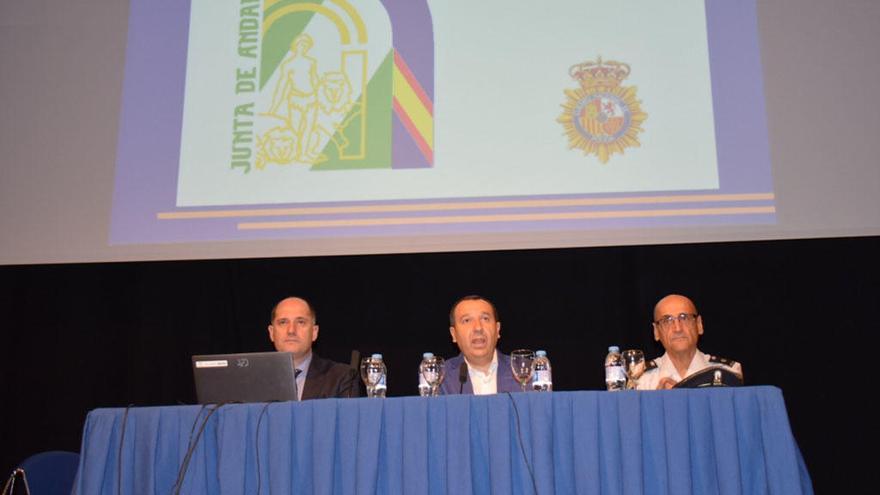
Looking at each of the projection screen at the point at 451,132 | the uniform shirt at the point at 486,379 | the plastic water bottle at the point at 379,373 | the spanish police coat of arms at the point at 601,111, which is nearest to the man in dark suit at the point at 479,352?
the uniform shirt at the point at 486,379

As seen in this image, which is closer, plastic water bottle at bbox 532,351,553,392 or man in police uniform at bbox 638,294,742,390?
plastic water bottle at bbox 532,351,553,392

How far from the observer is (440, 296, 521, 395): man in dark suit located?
3.64 metres

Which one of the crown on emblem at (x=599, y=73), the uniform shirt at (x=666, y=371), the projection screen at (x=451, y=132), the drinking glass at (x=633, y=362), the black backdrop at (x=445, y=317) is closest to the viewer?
the drinking glass at (x=633, y=362)

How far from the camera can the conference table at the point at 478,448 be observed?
8.02 ft

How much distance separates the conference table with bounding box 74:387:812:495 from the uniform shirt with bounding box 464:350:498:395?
1118 mm

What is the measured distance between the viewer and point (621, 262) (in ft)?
14.7

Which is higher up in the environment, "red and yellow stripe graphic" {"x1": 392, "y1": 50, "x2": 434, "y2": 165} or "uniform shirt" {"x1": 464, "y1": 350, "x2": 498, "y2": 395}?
"red and yellow stripe graphic" {"x1": 392, "y1": 50, "x2": 434, "y2": 165}

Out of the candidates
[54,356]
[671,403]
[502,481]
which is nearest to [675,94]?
[671,403]

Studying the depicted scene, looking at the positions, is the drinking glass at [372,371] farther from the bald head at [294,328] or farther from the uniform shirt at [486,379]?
the bald head at [294,328]

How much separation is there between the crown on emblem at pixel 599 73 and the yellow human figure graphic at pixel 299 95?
1173 mm

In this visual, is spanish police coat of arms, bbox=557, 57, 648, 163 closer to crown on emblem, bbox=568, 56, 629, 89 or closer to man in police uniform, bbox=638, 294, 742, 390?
crown on emblem, bbox=568, 56, 629, 89

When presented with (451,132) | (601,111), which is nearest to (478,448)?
(451,132)

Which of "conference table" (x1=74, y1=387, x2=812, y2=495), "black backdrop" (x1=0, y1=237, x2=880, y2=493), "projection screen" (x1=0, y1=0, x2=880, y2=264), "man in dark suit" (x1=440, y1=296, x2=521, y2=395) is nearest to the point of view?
"conference table" (x1=74, y1=387, x2=812, y2=495)

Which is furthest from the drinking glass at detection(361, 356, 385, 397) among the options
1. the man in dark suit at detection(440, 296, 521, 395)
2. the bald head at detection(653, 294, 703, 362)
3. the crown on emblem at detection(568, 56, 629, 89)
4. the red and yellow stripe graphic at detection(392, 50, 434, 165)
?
the crown on emblem at detection(568, 56, 629, 89)
